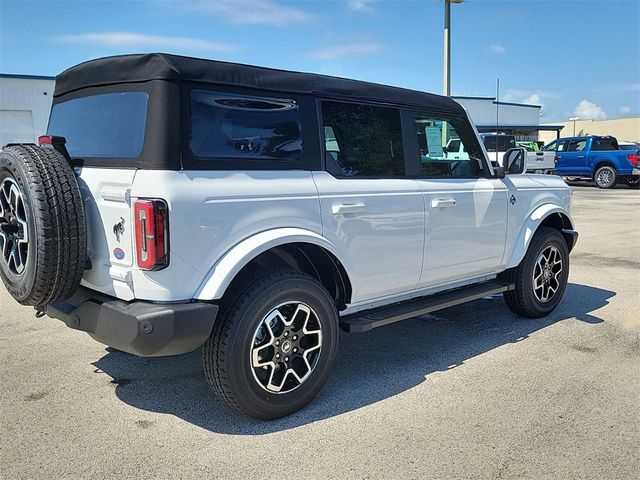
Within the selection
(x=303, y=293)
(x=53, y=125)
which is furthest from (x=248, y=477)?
(x=53, y=125)

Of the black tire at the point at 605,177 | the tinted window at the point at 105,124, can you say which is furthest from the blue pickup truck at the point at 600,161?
the tinted window at the point at 105,124

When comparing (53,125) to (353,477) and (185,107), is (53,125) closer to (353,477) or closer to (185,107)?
(185,107)

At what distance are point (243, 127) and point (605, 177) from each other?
817 inches

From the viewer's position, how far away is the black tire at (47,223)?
2.89 m

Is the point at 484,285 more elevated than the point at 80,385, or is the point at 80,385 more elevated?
the point at 484,285

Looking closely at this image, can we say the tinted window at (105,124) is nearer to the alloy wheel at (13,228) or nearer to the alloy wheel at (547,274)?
the alloy wheel at (13,228)

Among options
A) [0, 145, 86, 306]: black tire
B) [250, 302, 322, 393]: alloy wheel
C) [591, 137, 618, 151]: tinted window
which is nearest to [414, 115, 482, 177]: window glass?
[250, 302, 322, 393]: alloy wheel

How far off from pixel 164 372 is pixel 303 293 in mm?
1384

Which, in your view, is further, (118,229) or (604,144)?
(604,144)

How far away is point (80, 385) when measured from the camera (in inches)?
149

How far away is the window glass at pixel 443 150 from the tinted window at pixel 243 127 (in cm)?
119

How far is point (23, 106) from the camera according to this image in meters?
25.9

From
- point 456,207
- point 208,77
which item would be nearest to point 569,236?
point 456,207

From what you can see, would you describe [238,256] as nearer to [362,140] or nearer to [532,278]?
[362,140]
